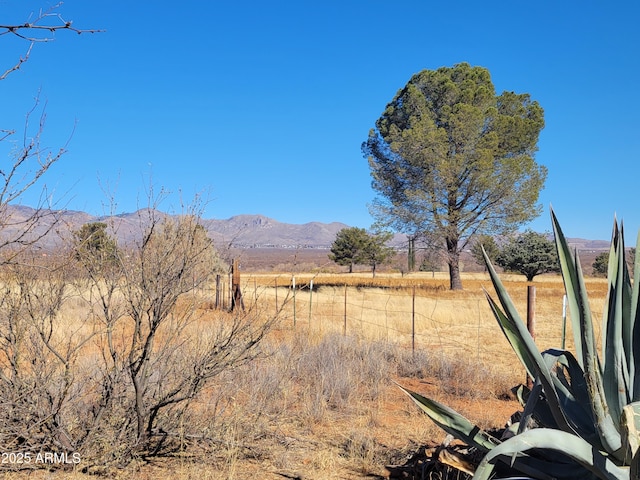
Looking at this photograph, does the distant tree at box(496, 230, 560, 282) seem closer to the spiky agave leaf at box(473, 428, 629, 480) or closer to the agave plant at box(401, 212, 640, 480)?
the agave plant at box(401, 212, 640, 480)

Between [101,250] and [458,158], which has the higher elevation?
[458,158]

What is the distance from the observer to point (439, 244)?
27.1 meters

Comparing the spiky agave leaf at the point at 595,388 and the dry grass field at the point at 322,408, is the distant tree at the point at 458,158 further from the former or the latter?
the spiky agave leaf at the point at 595,388

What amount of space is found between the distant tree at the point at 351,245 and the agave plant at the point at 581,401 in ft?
159

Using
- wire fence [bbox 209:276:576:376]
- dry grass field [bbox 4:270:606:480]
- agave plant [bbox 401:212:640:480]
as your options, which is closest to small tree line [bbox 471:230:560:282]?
wire fence [bbox 209:276:576:376]

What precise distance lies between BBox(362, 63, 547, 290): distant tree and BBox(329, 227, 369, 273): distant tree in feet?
81.3

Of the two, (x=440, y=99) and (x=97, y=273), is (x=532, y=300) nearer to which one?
(x=97, y=273)

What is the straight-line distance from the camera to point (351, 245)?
178 feet

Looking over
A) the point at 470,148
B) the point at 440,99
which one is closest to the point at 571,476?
the point at 470,148

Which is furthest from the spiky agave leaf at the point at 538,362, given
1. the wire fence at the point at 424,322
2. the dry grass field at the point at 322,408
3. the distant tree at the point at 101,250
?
the wire fence at the point at 424,322

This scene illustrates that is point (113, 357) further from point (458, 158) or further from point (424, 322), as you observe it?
point (458, 158)

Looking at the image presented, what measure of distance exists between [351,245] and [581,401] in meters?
51.6

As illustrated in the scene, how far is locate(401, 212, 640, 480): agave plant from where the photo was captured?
2.06 m

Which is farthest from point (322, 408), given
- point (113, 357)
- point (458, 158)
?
point (458, 158)
